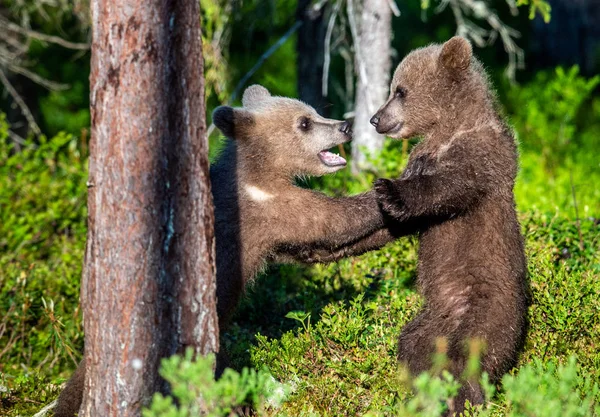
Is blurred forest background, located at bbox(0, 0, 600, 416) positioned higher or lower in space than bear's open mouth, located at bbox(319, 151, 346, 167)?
lower

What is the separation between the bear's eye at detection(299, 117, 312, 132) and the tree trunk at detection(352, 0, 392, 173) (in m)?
2.71

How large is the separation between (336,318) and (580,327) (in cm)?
163

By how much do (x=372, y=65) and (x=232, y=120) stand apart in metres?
3.57

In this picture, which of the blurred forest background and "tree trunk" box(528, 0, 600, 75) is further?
"tree trunk" box(528, 0, 600, 75)

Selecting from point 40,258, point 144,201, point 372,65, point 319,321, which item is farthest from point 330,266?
point 144,201

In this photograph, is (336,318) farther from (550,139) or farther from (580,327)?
(550,139)

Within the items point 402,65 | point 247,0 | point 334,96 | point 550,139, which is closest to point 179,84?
point 402,65

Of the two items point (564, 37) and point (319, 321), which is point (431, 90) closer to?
point (319, 321)

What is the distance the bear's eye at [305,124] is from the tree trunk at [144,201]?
1741 mm

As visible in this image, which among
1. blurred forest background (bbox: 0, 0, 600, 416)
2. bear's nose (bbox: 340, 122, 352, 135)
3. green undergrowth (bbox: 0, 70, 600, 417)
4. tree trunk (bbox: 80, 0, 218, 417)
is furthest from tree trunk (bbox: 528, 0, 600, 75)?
tree trunk (bbox: 80, 0, 218, 417)

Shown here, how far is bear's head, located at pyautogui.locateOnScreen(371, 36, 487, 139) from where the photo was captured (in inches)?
218

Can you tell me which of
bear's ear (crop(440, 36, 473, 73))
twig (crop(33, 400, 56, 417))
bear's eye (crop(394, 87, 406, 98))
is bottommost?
twig (crop(33, 400, 56, 417))

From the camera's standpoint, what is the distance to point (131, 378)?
4055 millimetres

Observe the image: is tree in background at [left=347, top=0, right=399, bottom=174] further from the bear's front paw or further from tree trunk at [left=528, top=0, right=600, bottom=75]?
tree trunk at [left=528, top=0, right=600, bottom=75]
